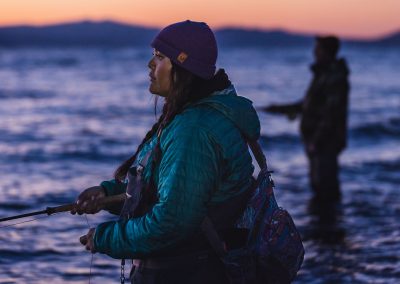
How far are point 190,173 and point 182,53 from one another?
1.52 feet

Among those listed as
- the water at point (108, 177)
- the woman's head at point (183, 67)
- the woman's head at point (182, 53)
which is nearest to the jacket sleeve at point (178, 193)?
the woman's head at point (183, 67)

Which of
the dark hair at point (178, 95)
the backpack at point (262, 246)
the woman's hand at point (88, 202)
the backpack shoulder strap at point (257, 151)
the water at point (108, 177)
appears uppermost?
the dark hair at point (178, 95)

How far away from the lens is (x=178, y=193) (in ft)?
9.00

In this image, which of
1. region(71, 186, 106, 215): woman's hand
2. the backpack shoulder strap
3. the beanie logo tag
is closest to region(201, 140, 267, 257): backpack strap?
the backpack shoulder strap

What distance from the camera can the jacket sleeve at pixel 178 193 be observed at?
2.74 metres

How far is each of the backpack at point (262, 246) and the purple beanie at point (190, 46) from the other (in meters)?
0.38

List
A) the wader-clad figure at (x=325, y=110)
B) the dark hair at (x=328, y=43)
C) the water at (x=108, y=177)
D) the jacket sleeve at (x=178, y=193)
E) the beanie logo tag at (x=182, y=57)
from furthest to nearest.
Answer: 1. the wader-clad figure at (x=325, y=110)
2. the dark hair at (x=328, y=43)
3. the water at (x=108, y=177)
4. the beanie logo tag at (x=182, y=57)
5. the jacket sleeve at (x=178, y=193)

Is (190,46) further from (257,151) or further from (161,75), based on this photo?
(257,151)

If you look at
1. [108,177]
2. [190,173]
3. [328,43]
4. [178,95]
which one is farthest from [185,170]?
[108,177]

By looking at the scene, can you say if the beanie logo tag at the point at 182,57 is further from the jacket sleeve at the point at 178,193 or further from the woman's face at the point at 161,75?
the jacket sleeve at the point at 178,193

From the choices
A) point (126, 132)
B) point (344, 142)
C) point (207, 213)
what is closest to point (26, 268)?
point (344, 142)

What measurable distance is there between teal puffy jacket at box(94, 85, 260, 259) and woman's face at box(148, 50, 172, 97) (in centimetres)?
15

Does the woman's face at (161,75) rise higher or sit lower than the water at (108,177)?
higher

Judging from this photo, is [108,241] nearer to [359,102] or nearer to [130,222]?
[130,222]
